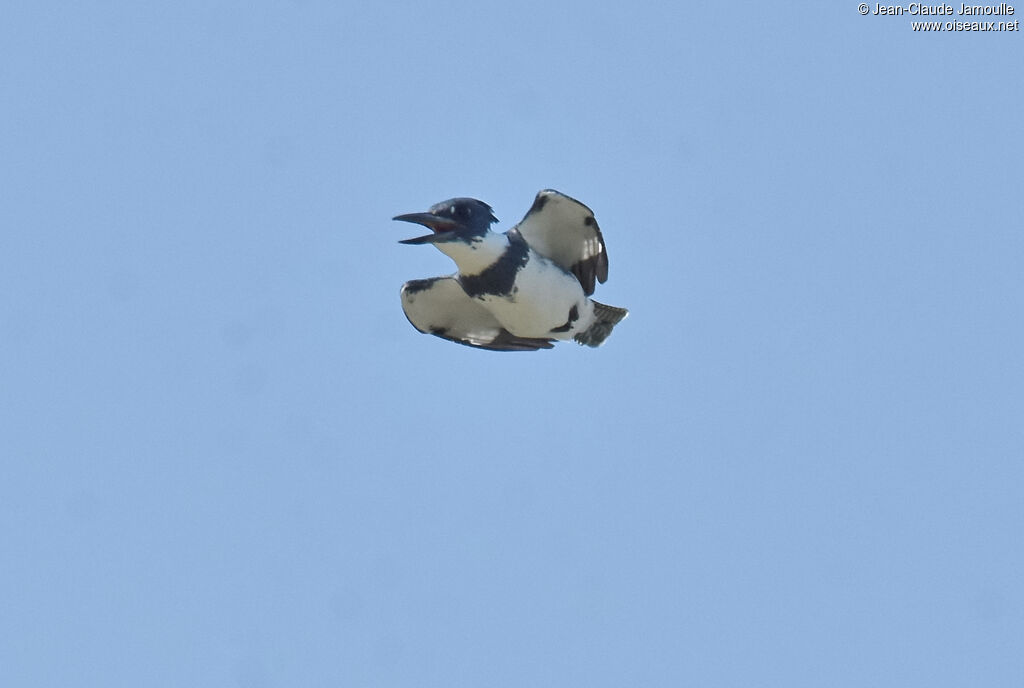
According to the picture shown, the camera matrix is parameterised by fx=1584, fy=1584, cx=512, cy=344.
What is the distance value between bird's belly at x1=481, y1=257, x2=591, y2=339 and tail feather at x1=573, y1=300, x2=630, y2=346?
12.1 inches

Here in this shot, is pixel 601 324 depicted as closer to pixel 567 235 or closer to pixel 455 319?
pixel 567 235

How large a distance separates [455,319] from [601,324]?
1611mm

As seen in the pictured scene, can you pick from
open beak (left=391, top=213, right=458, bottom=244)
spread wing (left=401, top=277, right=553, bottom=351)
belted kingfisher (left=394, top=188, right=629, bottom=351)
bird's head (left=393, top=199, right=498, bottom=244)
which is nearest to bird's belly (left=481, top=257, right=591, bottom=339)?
belted kingfisher (left=394, top=188, right=629, bottom=351)

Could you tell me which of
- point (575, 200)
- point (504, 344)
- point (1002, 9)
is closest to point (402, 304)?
point (504, 344)

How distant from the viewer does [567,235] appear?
54.3 feet

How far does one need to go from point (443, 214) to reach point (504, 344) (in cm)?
222

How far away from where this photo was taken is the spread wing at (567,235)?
16109mm

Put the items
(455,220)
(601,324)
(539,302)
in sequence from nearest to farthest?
(455,220)
(539,302)
(601,324)

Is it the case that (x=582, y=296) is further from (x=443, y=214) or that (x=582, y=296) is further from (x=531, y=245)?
(x=443, y=214)

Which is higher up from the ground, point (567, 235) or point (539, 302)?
point (567, 235)

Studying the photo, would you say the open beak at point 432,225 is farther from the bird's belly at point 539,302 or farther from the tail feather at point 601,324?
the tail feather at point 601,324

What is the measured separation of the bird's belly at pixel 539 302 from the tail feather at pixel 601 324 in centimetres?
31

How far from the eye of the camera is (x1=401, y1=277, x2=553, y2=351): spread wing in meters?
17.1

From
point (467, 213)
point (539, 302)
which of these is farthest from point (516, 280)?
point (467, 213)
